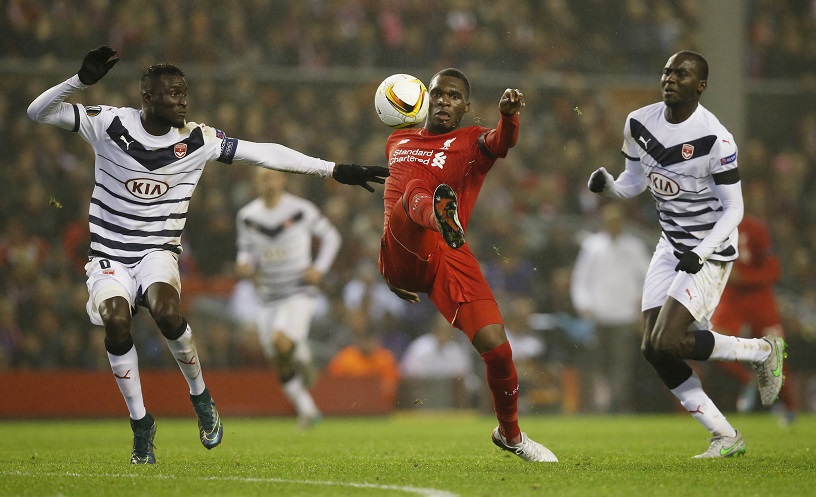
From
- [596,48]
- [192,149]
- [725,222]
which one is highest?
[596,48]

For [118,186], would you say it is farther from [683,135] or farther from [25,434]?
[25,434]

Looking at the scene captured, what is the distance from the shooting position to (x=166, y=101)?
22.0 feet

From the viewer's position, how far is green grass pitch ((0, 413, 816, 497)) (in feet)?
17.2

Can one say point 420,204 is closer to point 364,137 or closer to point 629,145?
point 629,145

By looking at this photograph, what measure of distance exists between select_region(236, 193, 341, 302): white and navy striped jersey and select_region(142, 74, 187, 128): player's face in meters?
4.90

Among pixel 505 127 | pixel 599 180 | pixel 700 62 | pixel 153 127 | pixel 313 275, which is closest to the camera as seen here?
pixel 505 127

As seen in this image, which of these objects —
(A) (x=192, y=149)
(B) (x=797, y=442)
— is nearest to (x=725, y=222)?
(B) (x=797, y=442)

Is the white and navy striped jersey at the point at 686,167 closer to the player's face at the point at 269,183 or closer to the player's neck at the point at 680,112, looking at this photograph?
the player's neck at the point at 680,112

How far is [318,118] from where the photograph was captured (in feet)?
55.4

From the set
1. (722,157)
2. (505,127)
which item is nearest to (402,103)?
(505,127)

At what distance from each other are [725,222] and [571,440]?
284 centimetres

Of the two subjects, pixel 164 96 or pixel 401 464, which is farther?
pixel 164 96

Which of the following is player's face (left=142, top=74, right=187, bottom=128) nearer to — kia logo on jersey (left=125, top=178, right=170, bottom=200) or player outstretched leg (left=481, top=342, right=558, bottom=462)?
kia logo on jersey (left=125, top=178, right=170, bottom=200)

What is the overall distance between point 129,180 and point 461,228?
2052mm
